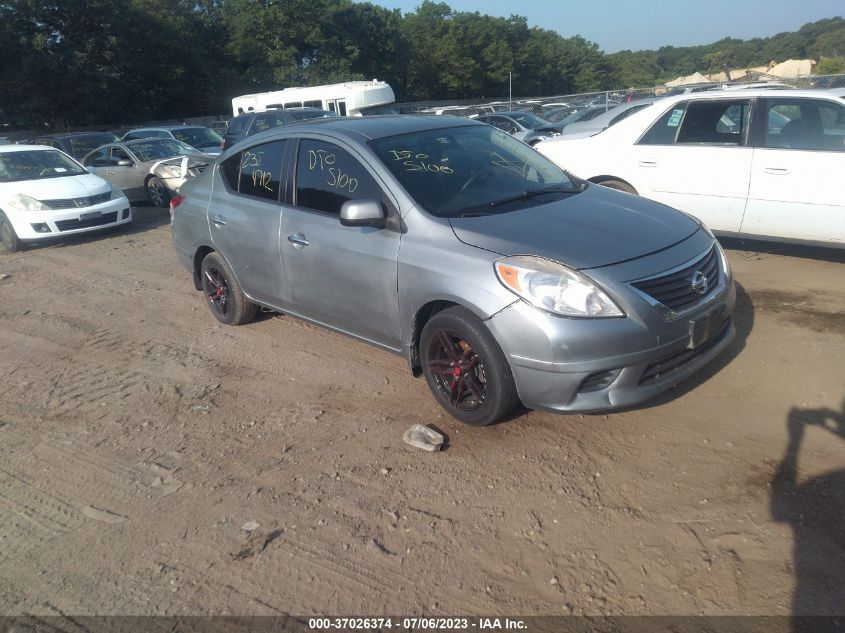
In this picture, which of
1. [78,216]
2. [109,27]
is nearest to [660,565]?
[78,216]

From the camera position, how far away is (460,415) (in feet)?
12.2

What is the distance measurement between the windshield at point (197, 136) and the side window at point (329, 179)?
47.7ft

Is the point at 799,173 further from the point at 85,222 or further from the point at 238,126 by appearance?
the point at 238,126

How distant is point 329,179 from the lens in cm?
434

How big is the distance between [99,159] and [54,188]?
3.92 meters

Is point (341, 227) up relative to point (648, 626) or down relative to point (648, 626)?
up

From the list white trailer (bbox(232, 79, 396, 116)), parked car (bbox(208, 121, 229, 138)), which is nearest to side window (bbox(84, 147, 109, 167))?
white trailer (bbox(232, 79, 396, 116))

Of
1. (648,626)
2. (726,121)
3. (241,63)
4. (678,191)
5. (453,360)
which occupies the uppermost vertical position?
(241,63)

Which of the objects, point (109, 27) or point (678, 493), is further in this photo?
point (109, 27)

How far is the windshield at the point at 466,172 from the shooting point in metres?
3.94

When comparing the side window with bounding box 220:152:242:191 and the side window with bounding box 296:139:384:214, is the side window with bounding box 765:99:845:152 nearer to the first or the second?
the side window with bounding box 296:139:384:214

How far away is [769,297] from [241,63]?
51.7 metres

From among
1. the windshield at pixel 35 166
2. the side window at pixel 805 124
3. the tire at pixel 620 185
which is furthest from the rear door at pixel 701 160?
the windshield at pixel 35 166

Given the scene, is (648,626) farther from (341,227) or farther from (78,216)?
(78,216)
